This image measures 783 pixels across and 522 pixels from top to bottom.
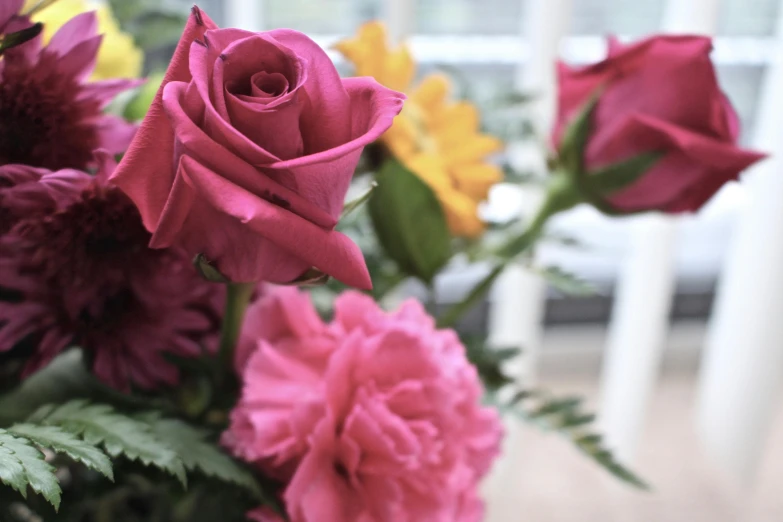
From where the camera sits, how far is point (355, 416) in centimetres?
28

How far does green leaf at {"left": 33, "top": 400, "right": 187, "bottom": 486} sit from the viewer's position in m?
0.24

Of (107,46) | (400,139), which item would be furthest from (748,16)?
(107,46)

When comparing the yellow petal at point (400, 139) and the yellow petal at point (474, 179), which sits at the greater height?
the yellow petal at point (400, 139)

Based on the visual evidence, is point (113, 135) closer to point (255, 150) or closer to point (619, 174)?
point (255, 150)

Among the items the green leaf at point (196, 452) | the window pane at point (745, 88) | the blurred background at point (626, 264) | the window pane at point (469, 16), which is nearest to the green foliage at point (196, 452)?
the green leaf at point (196, 452)

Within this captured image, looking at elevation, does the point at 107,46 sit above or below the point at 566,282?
above

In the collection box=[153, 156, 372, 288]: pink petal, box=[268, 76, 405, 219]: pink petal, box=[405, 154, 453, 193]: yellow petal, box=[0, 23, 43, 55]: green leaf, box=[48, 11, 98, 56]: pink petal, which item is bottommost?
box=[405, 154, 453, 193]: yellow petal

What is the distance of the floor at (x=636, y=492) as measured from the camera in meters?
0.74

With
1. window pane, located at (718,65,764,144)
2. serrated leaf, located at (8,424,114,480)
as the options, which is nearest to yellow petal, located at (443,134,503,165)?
serrated leaf, located at (8,424,114,480)

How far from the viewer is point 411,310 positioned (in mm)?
313

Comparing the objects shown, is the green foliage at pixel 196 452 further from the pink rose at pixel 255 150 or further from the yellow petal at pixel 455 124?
the yellow petal at pixel 455 124

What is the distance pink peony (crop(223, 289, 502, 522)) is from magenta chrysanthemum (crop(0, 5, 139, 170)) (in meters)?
0.09

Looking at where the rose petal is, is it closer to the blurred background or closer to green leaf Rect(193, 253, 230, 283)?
the blurred background

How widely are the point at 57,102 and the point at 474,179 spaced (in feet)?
0.68
